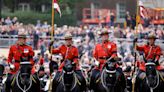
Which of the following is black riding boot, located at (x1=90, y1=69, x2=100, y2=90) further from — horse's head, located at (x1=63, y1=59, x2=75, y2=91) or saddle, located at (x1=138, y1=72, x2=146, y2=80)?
saddle, located at (x1=138, y1=72, x2=146, y2=80)

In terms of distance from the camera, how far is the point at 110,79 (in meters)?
26.1

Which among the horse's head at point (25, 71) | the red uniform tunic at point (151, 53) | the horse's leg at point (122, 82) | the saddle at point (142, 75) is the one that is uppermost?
the red uniform tunic at point (151, 53)

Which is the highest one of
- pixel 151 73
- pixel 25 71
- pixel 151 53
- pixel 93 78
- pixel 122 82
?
pixel 151 53

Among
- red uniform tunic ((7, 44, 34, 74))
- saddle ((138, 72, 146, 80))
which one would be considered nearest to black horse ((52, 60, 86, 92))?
red uniform tunic ((7, 44, 34, 74))

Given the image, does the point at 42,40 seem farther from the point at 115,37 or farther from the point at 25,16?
the point at 25,16

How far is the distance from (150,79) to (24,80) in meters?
3.87

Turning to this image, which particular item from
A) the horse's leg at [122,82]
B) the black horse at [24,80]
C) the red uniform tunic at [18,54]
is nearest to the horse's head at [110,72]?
the horse's leg at [122,82]

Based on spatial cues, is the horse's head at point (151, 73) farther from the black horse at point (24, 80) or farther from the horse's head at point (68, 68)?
the black horse at point (24, 80)

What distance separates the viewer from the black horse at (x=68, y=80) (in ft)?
85.4

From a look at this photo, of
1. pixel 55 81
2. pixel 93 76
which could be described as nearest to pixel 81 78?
pixel 93 76

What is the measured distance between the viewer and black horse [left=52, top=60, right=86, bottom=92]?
85.4 ft

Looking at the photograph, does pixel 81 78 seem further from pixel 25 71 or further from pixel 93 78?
pixel 25 71

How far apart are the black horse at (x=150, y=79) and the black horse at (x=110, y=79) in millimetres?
642

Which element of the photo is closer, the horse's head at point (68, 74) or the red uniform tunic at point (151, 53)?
the horse's head at point (68, 74)
